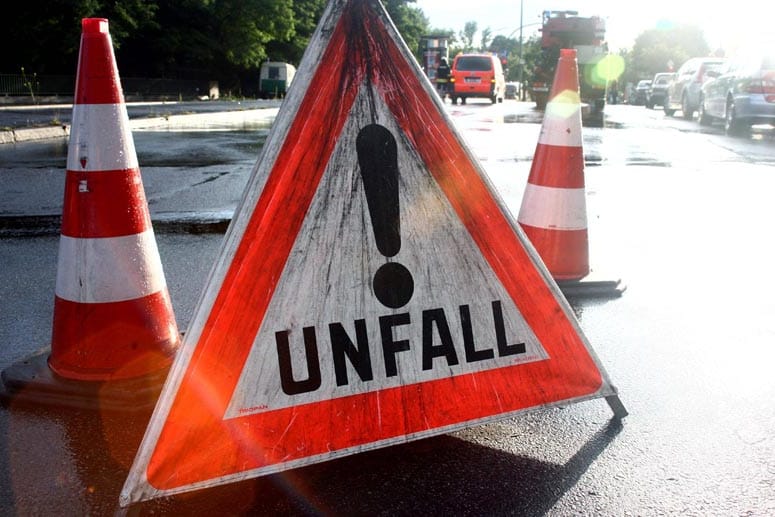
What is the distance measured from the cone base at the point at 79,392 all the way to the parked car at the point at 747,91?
15.1 metres

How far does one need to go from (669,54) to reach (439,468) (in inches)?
4138

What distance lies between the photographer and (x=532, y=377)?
261 cm

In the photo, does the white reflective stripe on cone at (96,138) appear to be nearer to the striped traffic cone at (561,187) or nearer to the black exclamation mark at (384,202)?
the black exclamation mark at (384,202)

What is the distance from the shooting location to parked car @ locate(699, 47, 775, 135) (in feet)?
50.8

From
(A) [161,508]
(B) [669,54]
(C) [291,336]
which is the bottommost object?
(A) [161,508]

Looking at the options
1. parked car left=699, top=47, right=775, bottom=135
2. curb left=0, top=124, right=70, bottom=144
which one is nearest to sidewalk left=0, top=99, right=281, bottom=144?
curb left=0, top=124, right=70, bottom=144

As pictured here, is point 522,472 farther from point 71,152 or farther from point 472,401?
point 71,152

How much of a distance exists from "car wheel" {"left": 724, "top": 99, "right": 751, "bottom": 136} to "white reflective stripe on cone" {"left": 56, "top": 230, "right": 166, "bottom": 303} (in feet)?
53.0

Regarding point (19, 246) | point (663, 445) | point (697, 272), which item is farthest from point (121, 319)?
point (697, 272)

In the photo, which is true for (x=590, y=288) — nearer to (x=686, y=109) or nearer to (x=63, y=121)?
(x=63, y=121)

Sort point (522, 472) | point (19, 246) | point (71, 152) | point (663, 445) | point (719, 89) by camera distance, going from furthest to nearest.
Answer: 1. point (719, 89)
2. point (19, 246)
3. point (71, 152)
4. point (663, 445)
5. point (522, 472)

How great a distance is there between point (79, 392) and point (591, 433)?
73.2 inches

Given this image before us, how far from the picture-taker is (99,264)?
3049 mm

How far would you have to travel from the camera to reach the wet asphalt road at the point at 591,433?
2352mm
